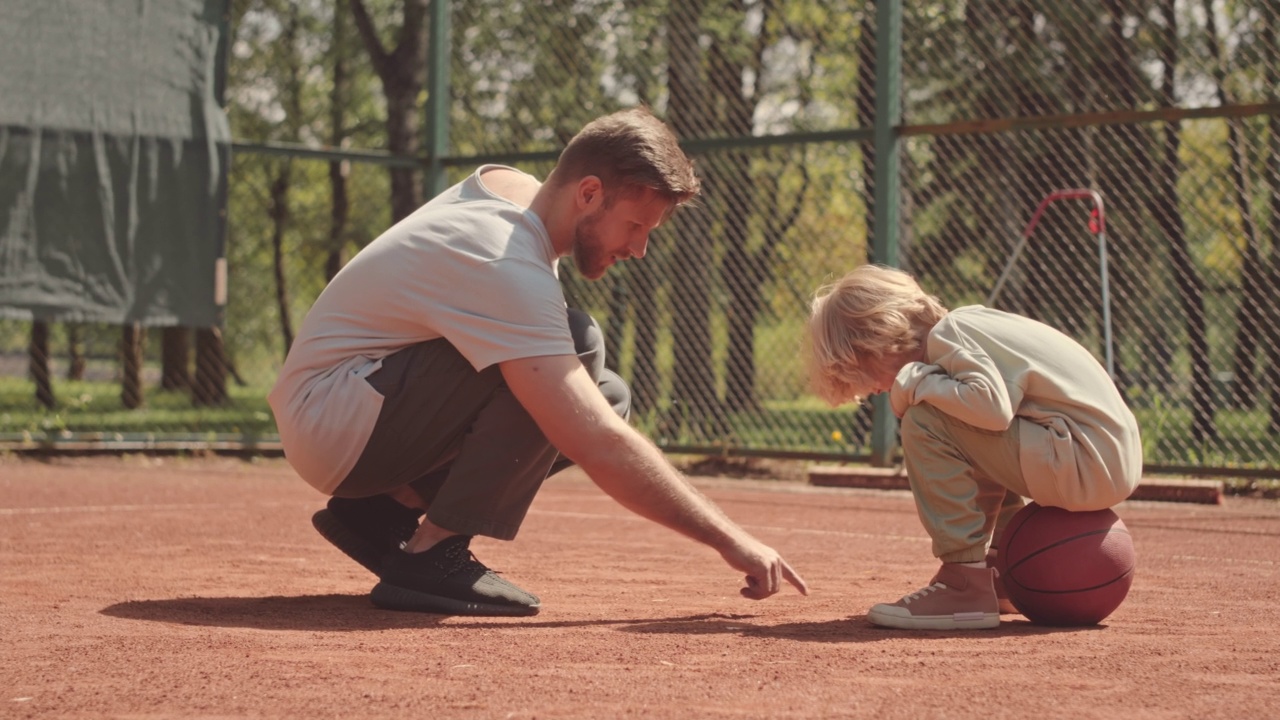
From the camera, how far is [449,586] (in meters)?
3.51

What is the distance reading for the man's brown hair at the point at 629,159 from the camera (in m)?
3.38

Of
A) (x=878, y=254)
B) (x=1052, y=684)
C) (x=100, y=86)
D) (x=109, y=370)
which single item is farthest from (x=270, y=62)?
(x=1052, y=684)

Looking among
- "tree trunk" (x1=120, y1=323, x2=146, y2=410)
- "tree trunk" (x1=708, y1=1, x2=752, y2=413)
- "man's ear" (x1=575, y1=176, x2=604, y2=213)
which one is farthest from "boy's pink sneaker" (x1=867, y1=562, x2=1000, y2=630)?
"tree trunk" (x1=120, y1=323, x2=146, y2=410)

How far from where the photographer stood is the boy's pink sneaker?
3.32 meters

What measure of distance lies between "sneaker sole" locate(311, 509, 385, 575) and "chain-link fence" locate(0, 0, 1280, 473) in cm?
466

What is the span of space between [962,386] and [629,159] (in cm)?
96

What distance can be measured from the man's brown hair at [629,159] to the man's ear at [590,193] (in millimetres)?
17

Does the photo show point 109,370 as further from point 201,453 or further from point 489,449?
point 489,449

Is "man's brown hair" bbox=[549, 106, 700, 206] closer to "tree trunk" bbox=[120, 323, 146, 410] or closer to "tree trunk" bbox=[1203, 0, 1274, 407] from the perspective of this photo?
"tree trunk" bbox=[1203, 0, 1274, 407]

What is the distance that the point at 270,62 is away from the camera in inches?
824

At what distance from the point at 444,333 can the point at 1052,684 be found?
5.23ft

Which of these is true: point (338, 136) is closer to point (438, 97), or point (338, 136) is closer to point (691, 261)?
point (691, 261)

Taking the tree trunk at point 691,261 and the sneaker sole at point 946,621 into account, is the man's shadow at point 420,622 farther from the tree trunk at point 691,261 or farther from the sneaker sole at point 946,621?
the tree trunk at point 691,261

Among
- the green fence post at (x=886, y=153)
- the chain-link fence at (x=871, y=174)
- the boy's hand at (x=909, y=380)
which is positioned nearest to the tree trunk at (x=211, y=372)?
the chain-link fence at (x=871, y=174)
